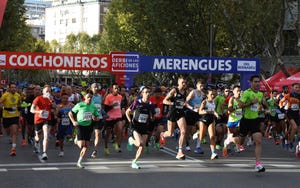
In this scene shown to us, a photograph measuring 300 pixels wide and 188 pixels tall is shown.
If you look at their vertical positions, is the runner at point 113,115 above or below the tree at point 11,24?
below

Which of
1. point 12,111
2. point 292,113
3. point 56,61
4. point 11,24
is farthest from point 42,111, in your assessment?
point 11,24

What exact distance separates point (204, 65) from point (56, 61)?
699 cm

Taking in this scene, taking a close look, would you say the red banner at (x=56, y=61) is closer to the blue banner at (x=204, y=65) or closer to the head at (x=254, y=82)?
the blue banner at (x=204, y=65)

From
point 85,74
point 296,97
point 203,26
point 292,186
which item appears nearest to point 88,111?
point 292,186

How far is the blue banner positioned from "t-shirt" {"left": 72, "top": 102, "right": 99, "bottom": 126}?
15634 millimetres

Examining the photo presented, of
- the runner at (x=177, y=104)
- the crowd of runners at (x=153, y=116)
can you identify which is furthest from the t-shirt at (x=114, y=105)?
the runner at (x=177, y=104)

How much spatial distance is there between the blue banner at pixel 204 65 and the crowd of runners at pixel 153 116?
9.68m

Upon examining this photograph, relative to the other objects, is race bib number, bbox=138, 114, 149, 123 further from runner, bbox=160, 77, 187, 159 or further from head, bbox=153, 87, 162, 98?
head, bbox=153, 87, 162, 98

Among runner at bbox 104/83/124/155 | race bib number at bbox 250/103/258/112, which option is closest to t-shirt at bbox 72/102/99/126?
runner at bbox 104/83/124/155

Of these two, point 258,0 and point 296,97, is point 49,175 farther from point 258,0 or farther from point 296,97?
point 258,0

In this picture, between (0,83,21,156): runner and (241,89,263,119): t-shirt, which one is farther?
(0,83,21,156): runner

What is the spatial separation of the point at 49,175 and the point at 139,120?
2.32 meters

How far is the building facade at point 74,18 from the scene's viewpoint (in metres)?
117

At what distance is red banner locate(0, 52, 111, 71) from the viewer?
88.1 ft
